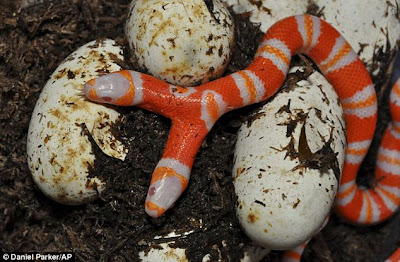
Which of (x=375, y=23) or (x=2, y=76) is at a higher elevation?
(x=375, y=23)

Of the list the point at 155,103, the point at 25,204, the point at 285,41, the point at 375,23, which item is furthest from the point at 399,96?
the point at 25,204

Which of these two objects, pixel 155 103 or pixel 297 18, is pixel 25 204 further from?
pixel 297 18

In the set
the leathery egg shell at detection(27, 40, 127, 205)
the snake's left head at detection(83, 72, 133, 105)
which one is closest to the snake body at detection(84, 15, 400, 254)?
the snake's left head at detection(83, 72, 133, 105)

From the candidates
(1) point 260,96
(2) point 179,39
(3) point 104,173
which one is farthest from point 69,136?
(1) point 260,96

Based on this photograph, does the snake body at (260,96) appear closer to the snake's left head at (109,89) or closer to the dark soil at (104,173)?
the snake's left head at (109,89)

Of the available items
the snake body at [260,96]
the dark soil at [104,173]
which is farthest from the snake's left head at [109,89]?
the dark soil at [104,173]

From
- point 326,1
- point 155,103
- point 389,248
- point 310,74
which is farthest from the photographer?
point 389,248

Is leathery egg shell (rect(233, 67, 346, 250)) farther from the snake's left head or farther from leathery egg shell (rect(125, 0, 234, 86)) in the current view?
the snake's left head
